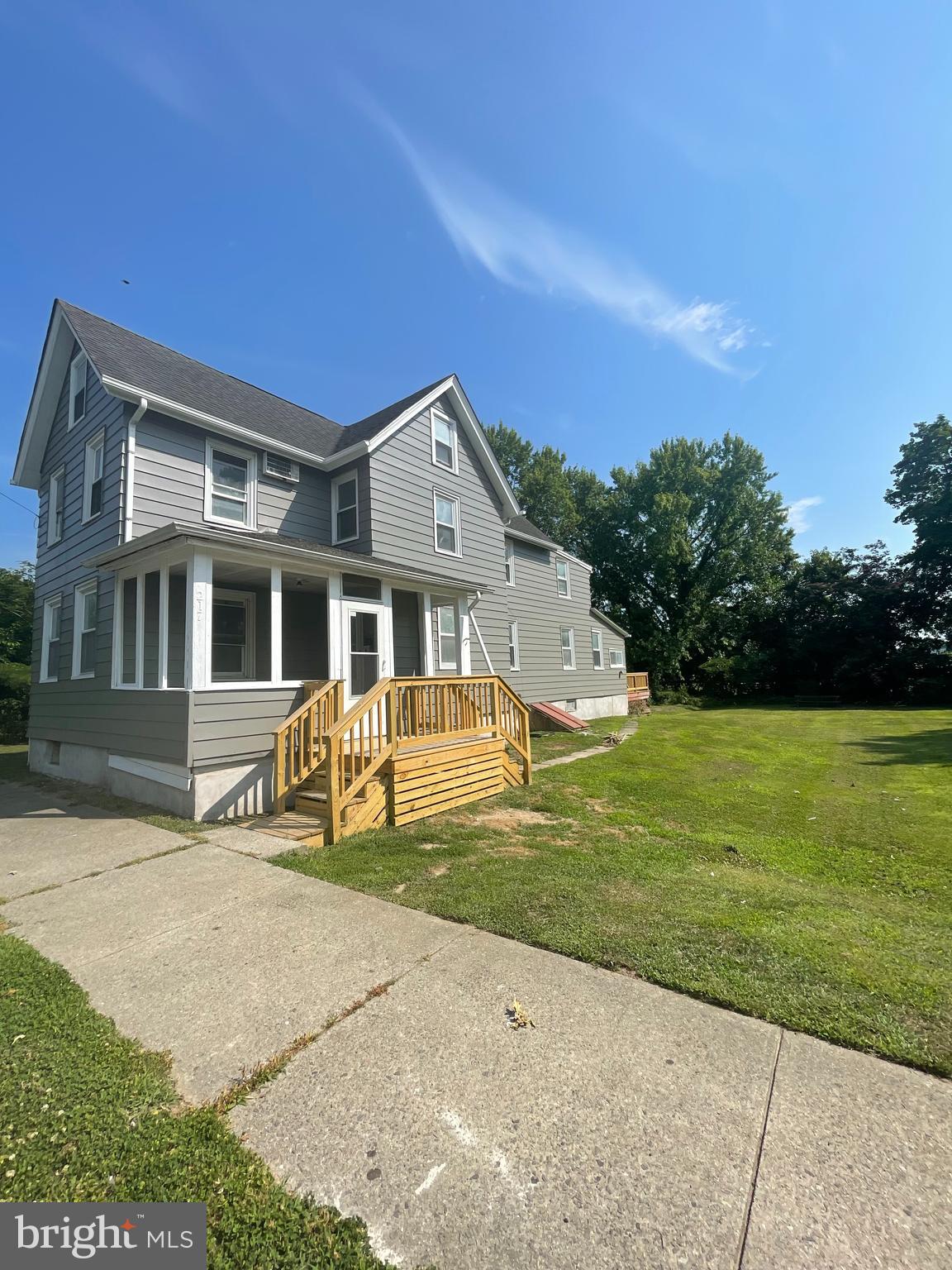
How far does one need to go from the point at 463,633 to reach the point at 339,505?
13.0 feet

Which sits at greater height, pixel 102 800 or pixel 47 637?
pixel 47 637

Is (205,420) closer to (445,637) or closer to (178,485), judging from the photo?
(178,485)

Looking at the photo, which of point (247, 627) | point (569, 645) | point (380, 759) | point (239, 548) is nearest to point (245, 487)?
point (247, 627)

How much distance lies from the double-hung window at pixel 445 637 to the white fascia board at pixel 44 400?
903 cm

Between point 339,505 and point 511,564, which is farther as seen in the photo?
point 511,564

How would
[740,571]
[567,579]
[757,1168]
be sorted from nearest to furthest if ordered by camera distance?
[757,1168], [567,579], [740,571]

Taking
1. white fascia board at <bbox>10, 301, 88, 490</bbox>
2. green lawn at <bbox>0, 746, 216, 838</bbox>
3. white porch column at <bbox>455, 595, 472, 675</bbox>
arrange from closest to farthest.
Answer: green lawn at <bbox>0, 746, 216, 838</bbox> < white fascia board at <bbox>10, 301, 88, 490</bbox> < white porch column at <bbox>455, 595, 472, 675</bbox>

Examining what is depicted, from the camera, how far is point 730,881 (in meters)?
4.77

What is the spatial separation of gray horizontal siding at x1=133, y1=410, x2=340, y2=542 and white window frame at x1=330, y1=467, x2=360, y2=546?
82cm

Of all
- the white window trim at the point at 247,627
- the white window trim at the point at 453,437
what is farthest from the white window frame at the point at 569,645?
the white window trim at the point at 247,627

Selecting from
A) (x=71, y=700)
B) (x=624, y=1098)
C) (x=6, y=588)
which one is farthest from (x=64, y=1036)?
(x=6, y=588)

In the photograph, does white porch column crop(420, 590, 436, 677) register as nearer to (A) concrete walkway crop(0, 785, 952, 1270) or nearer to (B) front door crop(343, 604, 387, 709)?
(B) front door crop(343, 604, 387, 709)

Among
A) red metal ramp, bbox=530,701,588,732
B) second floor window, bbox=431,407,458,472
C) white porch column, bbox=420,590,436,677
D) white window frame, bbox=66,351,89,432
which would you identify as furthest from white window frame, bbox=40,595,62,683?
red metal ramp, bbox=530,701,588,732

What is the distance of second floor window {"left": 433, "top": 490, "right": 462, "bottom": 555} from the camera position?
12.7 metres
